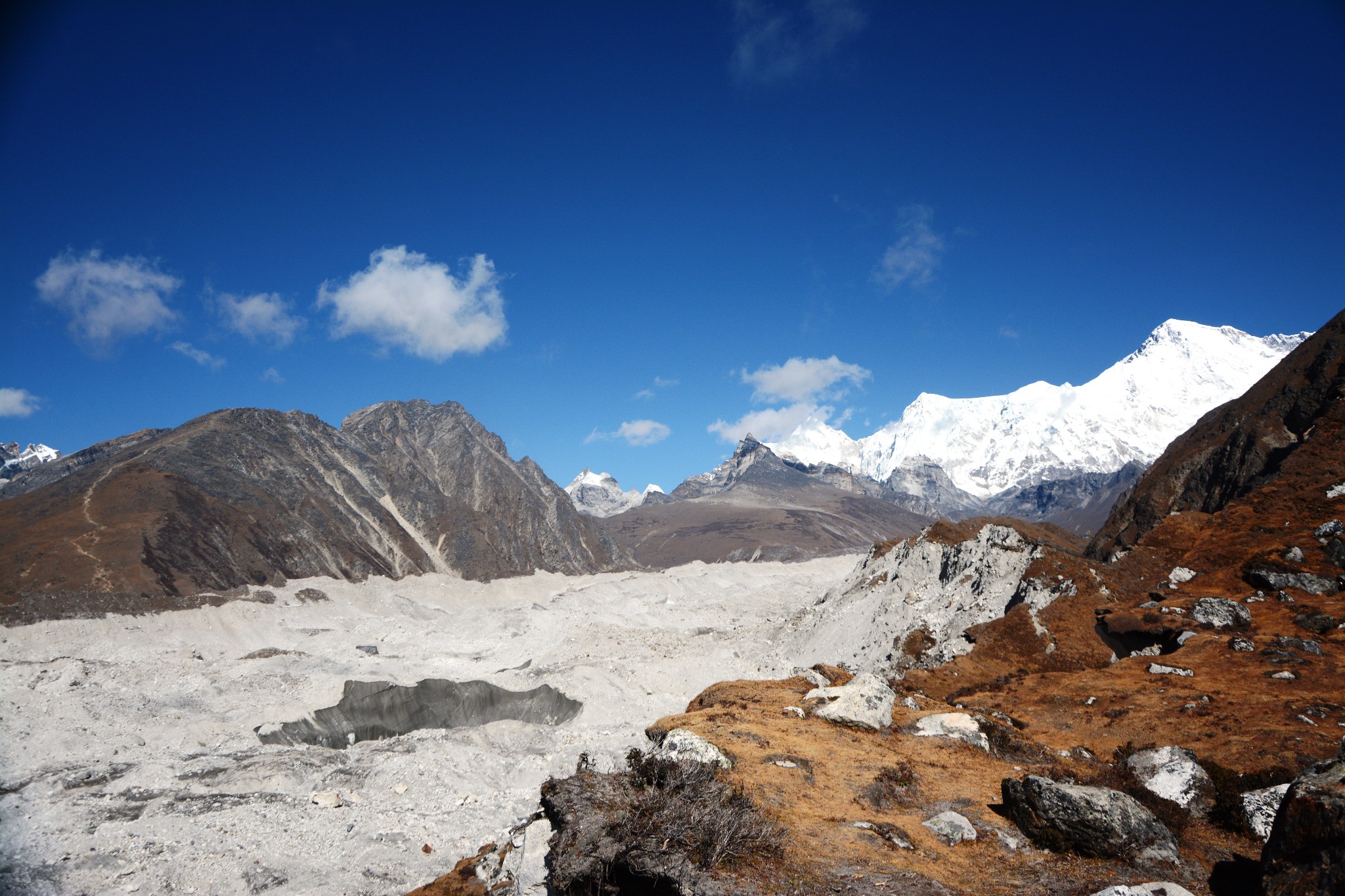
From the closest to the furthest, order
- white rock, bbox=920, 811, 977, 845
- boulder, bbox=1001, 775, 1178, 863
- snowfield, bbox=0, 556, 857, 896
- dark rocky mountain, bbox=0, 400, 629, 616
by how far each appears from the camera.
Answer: boulder, bbox=1001, 775, 1178, 863, white rock, bbox=920, 811, 977, 845, snowfield, bbox=0, 556, 857, 896, dark rocky mountain, bbox=0, 400, 629, 616

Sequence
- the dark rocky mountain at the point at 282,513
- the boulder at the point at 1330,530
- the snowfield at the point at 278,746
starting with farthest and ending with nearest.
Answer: the dark rocky mountain at the point at 282,513
the boulder at the point at 1330,530
the snowfield at the point at 278,746

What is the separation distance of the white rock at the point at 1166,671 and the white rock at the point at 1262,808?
13084mm

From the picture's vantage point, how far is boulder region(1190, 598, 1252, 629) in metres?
25.9

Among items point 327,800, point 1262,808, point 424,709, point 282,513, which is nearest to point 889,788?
point 1262,808

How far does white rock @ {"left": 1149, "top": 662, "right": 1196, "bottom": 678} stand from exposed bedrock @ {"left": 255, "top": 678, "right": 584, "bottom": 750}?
2434cm

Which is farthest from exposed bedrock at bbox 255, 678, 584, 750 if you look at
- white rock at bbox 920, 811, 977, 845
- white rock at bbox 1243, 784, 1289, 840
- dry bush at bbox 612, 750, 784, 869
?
white rock at bbox 1243, 784, 1289, 840

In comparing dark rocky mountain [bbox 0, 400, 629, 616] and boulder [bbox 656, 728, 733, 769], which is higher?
dark rocky mountain [bbox 0, 400, 629, 616]

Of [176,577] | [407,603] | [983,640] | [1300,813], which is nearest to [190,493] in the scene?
[176,577]

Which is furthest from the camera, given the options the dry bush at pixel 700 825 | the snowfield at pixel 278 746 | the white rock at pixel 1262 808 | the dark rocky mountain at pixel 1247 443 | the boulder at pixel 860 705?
the dark rocky mountain at pixel 1247 443

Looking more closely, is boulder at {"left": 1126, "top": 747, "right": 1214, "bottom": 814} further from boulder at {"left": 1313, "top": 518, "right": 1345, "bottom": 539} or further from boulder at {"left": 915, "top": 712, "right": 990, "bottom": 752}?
boulder at {"left": 1313, "top": 518, "right": 1345, "bottom": 539}

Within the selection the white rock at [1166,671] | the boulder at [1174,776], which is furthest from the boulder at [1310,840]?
the white rock at [1166,671]

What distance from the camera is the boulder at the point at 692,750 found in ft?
43.7

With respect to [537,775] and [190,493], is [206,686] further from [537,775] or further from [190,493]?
[190,493]

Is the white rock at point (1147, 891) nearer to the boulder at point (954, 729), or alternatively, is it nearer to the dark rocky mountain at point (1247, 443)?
the boulder at point (954, 729)
